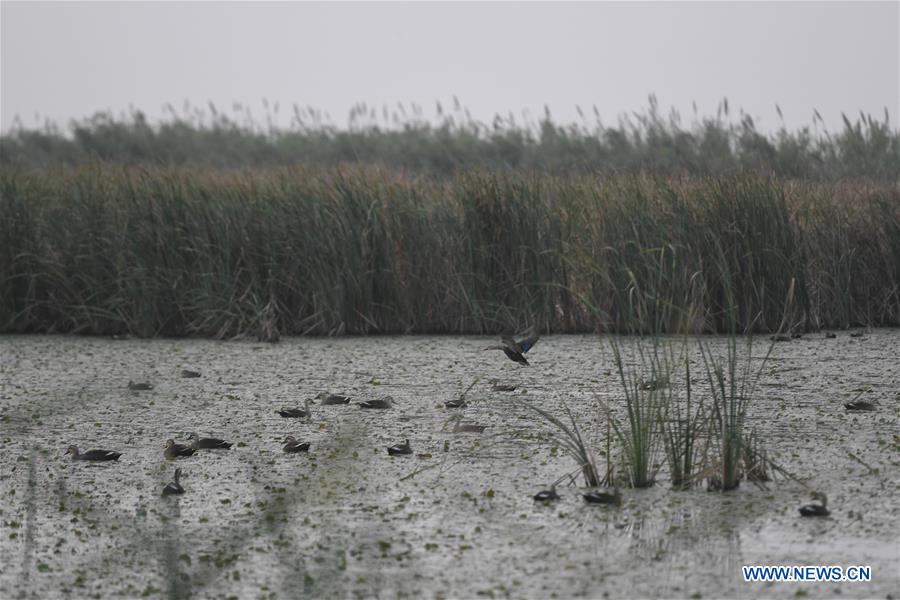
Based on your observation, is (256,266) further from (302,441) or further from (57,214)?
(302,441)

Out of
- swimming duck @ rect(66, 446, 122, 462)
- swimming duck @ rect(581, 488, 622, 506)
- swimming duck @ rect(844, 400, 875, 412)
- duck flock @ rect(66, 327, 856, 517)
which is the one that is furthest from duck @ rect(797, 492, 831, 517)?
swimming duck @ rect(66, 446, 122, 462)

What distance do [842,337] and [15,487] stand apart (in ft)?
Result: 14.1

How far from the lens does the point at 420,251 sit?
22.7ft

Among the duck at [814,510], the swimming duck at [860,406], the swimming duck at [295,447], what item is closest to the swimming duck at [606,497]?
the duck at [814,510]

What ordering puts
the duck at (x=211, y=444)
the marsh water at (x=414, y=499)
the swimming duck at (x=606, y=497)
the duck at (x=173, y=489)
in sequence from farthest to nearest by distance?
the duck at (x=211, y=444) < the duck at (x=173, y=489) < the swimming duck at (x=606, y=497) < the marsh water at (x=414, y=499)

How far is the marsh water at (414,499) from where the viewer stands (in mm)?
2475

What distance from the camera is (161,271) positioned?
7203 mm

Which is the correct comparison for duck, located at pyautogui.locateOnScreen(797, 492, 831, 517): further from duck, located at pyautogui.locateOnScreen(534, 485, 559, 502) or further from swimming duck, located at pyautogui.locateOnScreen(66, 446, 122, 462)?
swimming duck, located at pyautogui.locateOnScreen(66, 446, 122, 462)

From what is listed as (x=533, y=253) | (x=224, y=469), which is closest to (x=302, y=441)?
(x=224, y=469)

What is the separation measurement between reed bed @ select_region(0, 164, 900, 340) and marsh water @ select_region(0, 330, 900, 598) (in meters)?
1.26

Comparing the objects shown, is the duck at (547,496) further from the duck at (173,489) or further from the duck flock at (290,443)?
the duck at (173,489)

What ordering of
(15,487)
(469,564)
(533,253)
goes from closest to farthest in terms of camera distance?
(469,564), (15,487), (533,253)

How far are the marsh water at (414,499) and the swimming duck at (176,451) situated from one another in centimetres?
4

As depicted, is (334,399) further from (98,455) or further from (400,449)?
(98,455)
